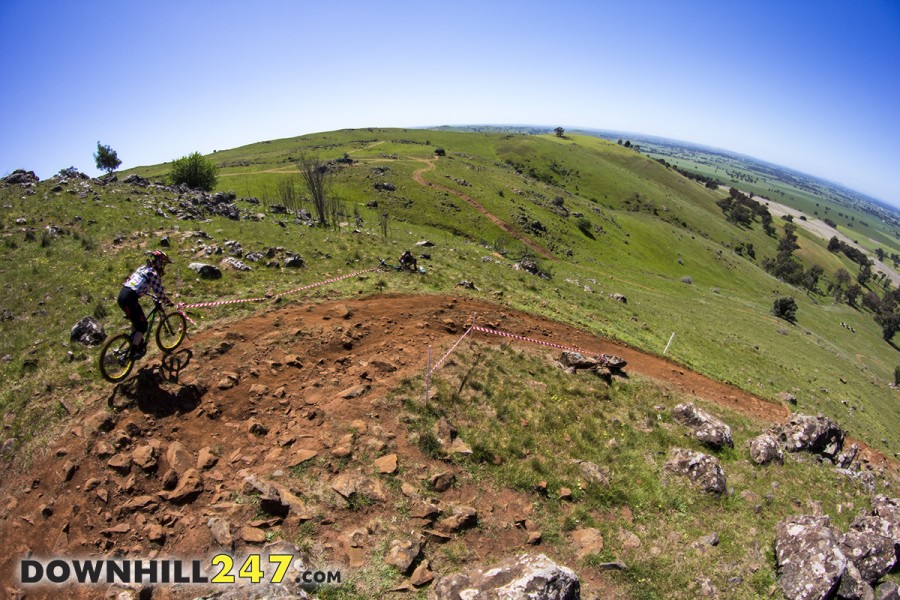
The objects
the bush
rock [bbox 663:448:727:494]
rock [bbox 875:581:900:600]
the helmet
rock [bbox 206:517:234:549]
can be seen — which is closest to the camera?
rock [bbox 206:517:234:549]

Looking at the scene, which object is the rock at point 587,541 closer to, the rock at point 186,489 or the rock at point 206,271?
the rock at point 186,489

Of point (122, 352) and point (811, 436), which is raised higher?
point (122, 352)

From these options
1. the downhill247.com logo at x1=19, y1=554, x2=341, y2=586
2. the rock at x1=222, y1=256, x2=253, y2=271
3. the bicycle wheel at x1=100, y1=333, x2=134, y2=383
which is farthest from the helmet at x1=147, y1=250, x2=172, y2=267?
the rock at x1=222, y1=256, x2=253, y2=271

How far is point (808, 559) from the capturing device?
10.7 meters

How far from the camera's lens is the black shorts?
1298 cm

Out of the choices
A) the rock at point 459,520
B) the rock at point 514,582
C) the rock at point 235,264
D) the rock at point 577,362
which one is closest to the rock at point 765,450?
the rock at point 577,362

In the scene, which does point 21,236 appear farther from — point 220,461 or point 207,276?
point 220,461

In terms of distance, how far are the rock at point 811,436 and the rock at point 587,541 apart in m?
12.7

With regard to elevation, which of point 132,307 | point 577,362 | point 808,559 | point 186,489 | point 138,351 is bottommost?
point 808,559

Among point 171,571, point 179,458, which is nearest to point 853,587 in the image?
point 171,571

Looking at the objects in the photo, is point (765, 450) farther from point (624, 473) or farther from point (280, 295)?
point (280, 295)

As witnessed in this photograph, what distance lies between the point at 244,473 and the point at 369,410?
13.6 ft

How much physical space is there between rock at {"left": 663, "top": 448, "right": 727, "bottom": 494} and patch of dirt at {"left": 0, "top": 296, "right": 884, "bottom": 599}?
19.5 ft

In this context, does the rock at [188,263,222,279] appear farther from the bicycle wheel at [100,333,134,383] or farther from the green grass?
the green grass
